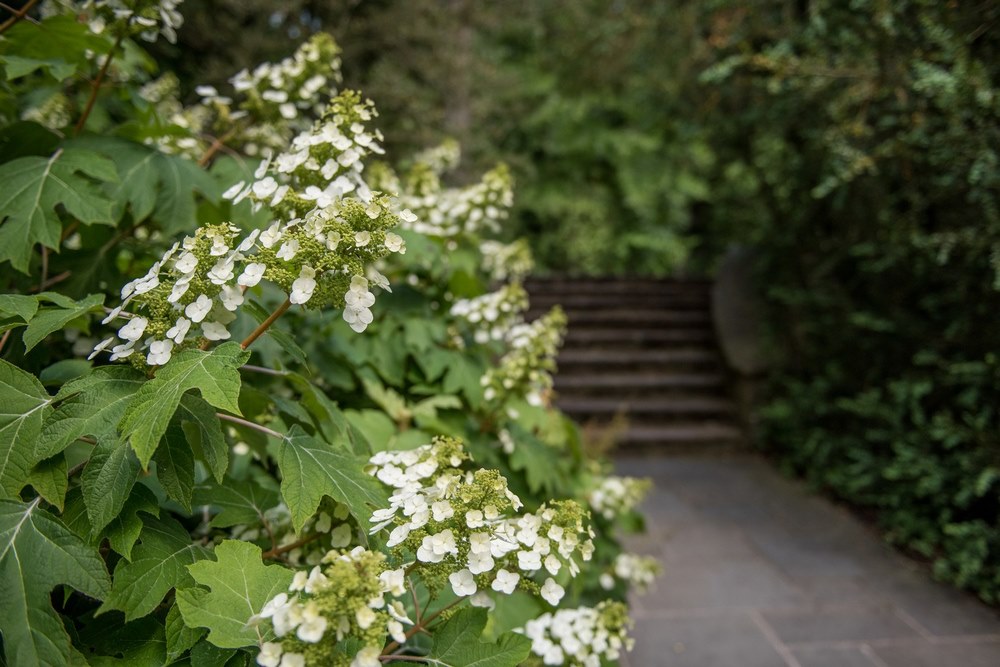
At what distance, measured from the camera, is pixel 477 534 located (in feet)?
2.83

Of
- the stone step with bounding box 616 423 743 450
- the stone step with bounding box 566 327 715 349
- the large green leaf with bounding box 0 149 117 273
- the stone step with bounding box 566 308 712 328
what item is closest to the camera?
the large green leaf with bounding box 0 149 117 273

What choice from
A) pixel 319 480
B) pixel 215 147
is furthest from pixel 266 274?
pixel 215 147

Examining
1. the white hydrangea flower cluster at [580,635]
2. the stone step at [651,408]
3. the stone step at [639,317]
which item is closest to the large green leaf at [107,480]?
the white hydrangea flower cluster at [580,635]

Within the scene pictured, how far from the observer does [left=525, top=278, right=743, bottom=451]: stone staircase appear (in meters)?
5.54

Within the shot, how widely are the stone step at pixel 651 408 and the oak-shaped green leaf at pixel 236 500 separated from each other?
4.63 m

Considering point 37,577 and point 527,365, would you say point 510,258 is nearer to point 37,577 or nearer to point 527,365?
point 527,365

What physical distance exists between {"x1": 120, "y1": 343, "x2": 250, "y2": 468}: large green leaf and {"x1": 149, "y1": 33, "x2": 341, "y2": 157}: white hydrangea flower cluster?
880 millimetres

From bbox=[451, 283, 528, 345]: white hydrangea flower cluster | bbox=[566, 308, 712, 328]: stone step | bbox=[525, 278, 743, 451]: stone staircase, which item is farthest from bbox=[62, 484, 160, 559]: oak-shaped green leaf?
bbox=[566, 308, 712, 328]: stone step

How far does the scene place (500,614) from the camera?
5.33 ft

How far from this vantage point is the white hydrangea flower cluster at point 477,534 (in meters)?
0.86

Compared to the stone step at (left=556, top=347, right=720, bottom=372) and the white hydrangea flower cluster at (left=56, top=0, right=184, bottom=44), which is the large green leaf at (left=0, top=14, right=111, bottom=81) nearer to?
the white hydrangea flower cluster at (left=56, top=0, right=184, bottom=44)

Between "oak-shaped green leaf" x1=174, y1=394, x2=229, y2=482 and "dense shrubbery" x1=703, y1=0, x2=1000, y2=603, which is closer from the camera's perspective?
"oak-shaped green leaf" x1=174, y1=394, x2=229, y2=482

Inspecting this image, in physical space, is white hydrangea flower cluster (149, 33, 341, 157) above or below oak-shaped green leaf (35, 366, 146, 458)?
above

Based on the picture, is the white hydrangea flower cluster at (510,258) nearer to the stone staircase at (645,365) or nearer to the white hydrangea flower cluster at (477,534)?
the white hydrangea flower cluster at (477,534)
